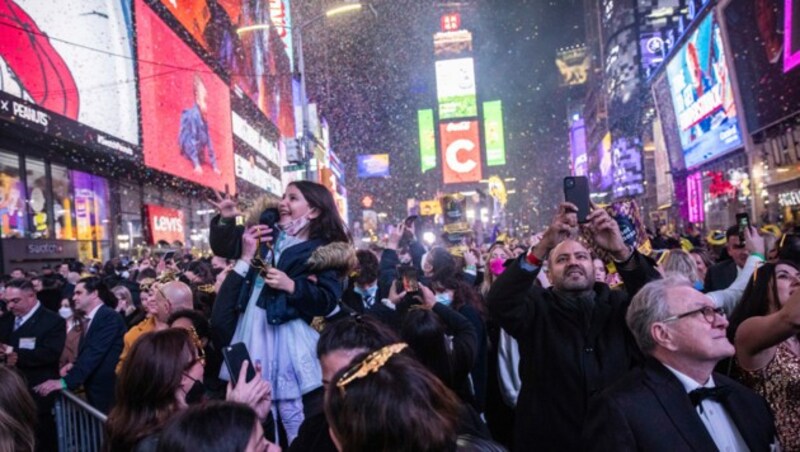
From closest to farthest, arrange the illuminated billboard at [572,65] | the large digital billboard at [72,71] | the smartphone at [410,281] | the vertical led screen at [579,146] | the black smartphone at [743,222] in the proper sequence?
1. the smartphone at [410,281]
2. the black smartphone at [743,222]
3. the large digital billboard at [72,71]
4. the vertical led screen at [579,146]
5. the illuminated billboard at [572,65]

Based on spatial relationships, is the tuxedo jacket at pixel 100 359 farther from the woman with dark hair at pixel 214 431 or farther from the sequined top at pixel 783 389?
the sequined top at pixel 783 389

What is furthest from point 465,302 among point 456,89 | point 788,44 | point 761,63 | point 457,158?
point 456,89

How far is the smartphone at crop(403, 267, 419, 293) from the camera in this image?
5.30 meters

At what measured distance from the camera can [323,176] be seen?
77.2ft

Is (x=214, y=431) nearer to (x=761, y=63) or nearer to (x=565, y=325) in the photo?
(x=565, y=325)

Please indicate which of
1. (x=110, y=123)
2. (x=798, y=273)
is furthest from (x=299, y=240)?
(x=110, y=123)

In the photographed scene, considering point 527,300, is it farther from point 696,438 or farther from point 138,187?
point 138,187

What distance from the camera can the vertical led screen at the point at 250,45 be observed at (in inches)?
1246

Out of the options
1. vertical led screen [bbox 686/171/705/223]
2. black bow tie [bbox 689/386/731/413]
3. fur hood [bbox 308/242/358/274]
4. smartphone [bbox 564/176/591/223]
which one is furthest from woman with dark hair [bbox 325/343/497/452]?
vertical led screen [bbox 686/171/705/223]

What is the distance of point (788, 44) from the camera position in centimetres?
2208

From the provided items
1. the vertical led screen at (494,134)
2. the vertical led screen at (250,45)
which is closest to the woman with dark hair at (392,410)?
the vertical led screen at (250,45)

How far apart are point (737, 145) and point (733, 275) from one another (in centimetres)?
2722

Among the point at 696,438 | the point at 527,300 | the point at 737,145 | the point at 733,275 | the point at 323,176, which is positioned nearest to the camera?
the point at 696,438

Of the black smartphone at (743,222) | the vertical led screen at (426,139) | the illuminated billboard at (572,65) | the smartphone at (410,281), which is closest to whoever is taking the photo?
the smartphone at (410,281)
